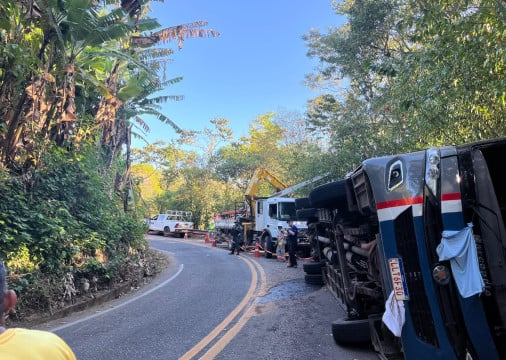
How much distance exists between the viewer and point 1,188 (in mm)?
7961

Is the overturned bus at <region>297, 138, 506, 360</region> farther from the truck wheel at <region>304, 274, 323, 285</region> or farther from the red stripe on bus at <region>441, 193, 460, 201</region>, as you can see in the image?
the truck wheel at <region>304, 274, 323, 285</region>

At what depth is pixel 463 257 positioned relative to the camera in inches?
114

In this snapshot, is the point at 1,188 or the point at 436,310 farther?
the point at 1,188

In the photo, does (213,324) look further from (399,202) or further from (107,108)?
(107,108)

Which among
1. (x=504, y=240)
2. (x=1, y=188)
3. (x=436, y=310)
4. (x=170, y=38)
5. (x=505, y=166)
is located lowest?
(x=436, y=310)

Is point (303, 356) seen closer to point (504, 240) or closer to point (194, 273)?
point (504, 240)

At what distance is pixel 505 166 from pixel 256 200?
17.3m

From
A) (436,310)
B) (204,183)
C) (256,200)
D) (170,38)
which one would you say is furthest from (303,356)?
(204,183)

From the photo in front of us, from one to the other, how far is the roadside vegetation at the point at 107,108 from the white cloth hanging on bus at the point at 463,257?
11.0 feet

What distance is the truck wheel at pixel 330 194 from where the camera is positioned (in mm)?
5004

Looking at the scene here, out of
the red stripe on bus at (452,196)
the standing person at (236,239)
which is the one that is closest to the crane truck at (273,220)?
the standing person at (236,239)

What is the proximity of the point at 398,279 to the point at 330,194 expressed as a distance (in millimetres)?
1982

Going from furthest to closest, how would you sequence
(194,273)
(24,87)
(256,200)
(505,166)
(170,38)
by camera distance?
(256,200) → (170,38) → (194,273) → (24,87) → (505,166)

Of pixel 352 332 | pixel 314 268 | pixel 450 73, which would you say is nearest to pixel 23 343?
pixel 352 332
